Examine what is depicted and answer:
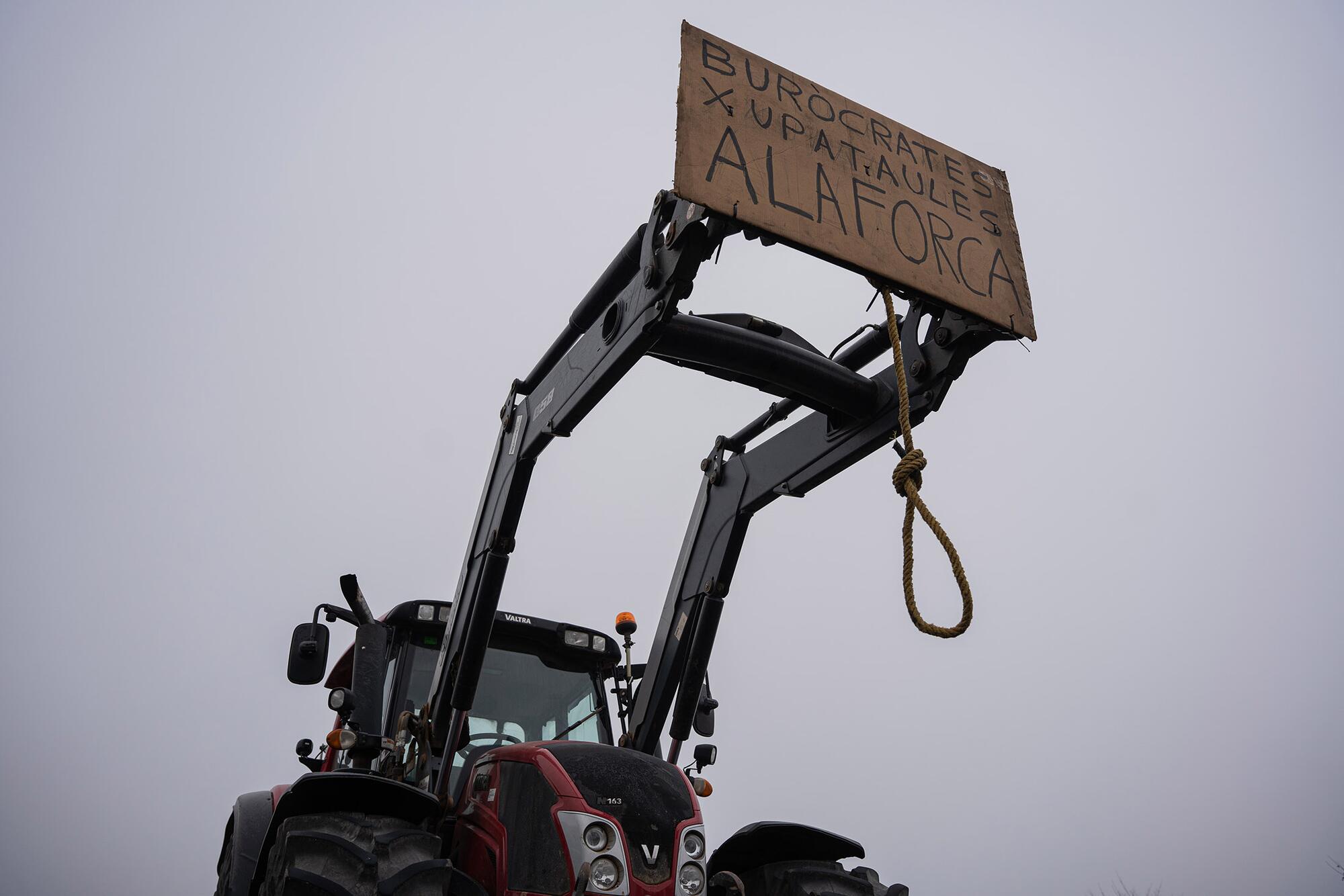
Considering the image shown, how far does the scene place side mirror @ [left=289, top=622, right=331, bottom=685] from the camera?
438cm

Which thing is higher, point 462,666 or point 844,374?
point 844,374

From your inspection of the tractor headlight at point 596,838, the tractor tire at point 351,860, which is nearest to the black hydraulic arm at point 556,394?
the tractor tire at point 351,860

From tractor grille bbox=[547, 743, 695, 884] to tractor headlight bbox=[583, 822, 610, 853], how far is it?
8 centimetres

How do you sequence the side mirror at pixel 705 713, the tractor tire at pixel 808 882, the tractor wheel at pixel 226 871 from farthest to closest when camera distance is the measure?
the side mirror at pixel 705 713 → the tractor wheel at pixel 226 871 → the tractor tire at pixel 808 882

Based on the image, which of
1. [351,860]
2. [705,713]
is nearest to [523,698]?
[705,713]

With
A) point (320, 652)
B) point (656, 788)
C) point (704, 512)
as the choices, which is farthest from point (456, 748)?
point (704, 512)

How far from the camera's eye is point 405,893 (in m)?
3.13

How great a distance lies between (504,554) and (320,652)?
945 mm

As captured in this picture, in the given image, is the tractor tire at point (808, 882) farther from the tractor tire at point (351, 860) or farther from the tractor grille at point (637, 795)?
the tractor tire at point (351, 860)

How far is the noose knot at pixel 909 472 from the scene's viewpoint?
3.37 meters

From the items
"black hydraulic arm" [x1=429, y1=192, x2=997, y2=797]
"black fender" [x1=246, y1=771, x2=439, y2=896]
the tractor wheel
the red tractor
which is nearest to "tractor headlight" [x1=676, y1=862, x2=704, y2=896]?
the red tractor

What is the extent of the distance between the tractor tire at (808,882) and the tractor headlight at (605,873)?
3.17 ft

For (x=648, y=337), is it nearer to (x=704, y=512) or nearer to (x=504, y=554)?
(x=504, y=554)

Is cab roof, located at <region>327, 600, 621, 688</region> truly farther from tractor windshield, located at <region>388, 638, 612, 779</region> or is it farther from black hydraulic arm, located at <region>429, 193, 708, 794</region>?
black hydraulic arm, located at <region>429, 193, 708, 794</region>
